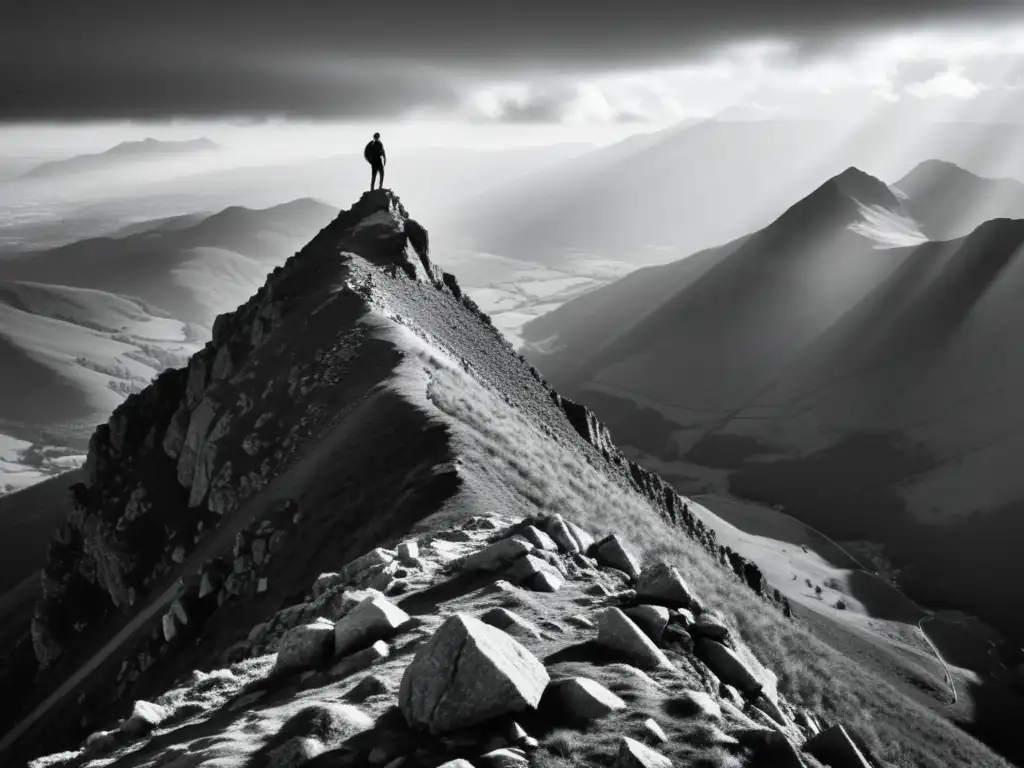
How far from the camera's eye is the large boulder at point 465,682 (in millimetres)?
7066

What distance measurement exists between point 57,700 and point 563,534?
32490 mm

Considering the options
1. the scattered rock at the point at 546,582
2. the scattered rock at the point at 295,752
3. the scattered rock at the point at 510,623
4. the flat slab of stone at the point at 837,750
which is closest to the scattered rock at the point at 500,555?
the scattered rock at the point at 546,582

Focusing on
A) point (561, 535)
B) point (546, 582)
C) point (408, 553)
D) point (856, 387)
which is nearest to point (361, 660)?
point (546, 582)

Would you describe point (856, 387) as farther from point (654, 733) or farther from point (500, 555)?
point (654, 733)

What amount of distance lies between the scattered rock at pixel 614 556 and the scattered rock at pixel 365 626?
13.8ft

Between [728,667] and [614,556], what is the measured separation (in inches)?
155

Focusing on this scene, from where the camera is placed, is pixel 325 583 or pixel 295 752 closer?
pixel 295 752

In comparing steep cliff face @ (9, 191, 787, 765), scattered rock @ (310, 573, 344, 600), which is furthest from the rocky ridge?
steep cliff face @ (9, 191, 787, 765)

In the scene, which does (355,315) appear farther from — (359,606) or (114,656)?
(359,606)

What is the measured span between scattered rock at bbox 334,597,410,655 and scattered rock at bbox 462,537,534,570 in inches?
93.6

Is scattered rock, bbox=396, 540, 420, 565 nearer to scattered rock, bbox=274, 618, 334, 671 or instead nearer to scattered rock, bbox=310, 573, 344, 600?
scattered rock, bbox=310, 573, 344, 600

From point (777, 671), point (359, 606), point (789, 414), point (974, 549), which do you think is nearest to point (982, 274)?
point (789, 414)

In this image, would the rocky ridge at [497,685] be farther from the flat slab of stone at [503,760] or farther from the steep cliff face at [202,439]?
the steep cliff face at [202,439]

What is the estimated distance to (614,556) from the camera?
1312 centimetres
